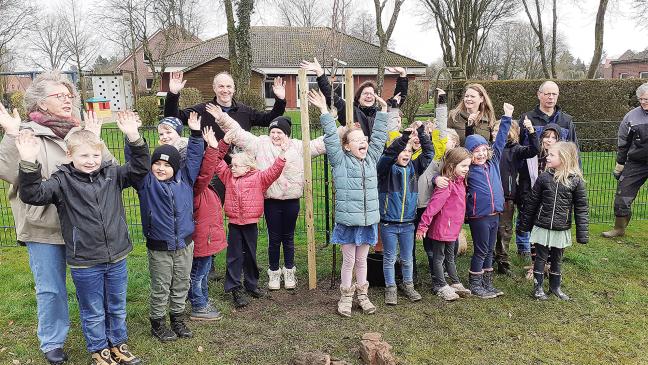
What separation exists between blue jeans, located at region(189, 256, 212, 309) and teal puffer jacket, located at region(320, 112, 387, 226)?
51.9 inches

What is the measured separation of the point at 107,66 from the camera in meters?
67.7

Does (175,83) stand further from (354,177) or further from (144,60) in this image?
(144,60)

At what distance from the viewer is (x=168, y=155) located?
387 centimetres

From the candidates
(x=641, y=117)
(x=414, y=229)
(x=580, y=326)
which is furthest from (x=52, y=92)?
(x=641, y=117)

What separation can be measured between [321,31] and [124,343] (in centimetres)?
3942

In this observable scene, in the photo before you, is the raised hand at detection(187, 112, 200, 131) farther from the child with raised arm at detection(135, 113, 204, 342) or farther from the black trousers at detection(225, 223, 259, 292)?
the black trousers at detection(225, 223, 259, 292)

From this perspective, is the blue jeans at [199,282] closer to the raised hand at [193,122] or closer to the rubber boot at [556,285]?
the raised hand at [193,122]

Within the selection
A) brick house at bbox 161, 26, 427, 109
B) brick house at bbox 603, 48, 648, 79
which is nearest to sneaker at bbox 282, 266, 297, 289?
brick house at bbox 161, 26, 427, 109

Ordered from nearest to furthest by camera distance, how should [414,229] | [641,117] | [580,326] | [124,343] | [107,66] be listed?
[124,343] → [580,326] → [414,229] → [641,117] → [107,66]

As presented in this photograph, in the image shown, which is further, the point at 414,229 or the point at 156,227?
the point at 414,229

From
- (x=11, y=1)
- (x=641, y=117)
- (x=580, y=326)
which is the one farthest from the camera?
(x=11, y=1)

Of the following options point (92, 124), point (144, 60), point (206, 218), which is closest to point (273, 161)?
point (206, 218)

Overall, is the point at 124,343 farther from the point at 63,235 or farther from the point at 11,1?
the point at 11,1

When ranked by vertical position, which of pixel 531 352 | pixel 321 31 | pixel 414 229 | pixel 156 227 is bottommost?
pixel 531 352
